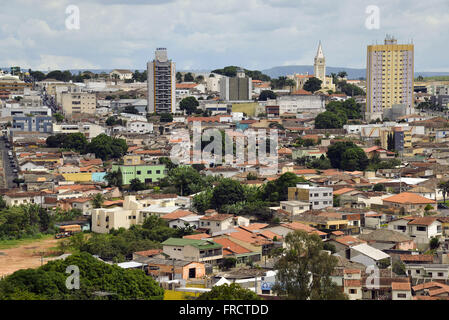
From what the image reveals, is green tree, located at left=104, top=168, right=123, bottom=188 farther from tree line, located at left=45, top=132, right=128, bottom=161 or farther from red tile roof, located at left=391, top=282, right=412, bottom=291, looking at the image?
red tile roof, located at left=391, top=282, right=412, bottom=291

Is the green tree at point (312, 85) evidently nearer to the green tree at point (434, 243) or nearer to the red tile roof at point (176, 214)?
the red tile roof at point (176, 214)

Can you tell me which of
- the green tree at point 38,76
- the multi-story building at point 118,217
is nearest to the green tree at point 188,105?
the green tree at point 38,76

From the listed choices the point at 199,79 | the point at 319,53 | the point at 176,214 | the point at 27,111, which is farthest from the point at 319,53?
the point at 176,214

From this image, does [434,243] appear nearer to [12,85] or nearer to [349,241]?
[349,241]

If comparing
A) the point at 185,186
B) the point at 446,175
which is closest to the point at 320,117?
the point at 446,175

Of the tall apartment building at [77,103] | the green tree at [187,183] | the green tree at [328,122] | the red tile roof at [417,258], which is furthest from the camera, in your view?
the tall apartment building at [77,103]
